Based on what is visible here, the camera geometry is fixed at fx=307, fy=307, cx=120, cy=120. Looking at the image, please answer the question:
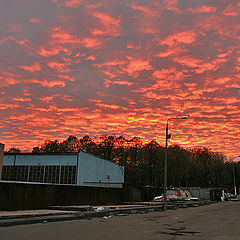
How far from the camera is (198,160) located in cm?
10275

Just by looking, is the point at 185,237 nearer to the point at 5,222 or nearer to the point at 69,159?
the point at 5,222

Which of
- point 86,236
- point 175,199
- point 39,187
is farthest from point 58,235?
point 175,199

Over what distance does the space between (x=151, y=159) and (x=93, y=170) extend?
44443 mm

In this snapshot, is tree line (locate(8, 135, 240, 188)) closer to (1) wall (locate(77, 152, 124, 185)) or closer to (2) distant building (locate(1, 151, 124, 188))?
(1) wall (locate(77, 152, 124, 185))

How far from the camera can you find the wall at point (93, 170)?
146 ft

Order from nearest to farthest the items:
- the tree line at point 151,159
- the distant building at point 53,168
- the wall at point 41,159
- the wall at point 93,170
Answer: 1. the distant building at point 53,168
2. the wall at point 41,159
3. the wall at point 93,170
4. the tree line at point 151,159

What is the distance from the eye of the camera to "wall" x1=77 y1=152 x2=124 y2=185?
44562 mm

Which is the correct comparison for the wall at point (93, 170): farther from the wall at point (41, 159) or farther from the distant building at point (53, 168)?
the wall at point (41, 159)

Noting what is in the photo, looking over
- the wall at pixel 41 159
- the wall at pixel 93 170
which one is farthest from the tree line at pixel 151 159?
the wall at pixel 41 159

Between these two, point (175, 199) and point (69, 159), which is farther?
point (175, 199)

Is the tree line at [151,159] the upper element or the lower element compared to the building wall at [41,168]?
upper

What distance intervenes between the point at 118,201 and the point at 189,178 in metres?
71.1

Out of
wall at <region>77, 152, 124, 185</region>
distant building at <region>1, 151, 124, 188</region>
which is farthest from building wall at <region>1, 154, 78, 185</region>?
wall at <region>77, 152, 124, 185</region>

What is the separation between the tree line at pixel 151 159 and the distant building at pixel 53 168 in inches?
1317
